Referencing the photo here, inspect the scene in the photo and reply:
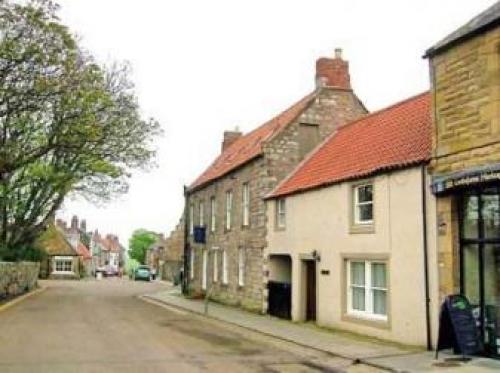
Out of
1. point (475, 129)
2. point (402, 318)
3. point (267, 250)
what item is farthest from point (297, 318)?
point (475, 129)

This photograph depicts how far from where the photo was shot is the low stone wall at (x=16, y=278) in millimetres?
35062

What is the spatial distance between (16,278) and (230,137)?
15.9 m

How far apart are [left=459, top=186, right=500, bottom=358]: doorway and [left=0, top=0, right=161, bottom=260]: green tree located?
1388 centimetres

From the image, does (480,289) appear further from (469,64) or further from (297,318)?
(297,318)

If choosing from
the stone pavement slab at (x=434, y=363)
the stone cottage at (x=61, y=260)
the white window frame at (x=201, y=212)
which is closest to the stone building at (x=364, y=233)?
the stone pavement slab at (x=434, y=363)

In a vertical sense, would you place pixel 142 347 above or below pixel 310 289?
below

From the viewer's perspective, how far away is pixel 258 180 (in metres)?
27.7

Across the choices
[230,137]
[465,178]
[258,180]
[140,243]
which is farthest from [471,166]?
[140,243]

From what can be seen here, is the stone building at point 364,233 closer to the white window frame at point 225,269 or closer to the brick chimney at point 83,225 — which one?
the white window frame at point 225,269

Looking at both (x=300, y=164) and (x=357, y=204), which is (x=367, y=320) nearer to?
(x=357, y=204)

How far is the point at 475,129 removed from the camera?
14266 millimetres

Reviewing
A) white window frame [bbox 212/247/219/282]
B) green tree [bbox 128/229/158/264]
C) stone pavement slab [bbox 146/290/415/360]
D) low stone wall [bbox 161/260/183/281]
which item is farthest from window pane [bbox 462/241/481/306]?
green tree [bbox 128/229/158/264]

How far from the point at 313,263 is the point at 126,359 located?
1011cm

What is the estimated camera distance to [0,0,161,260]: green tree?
21.2m
